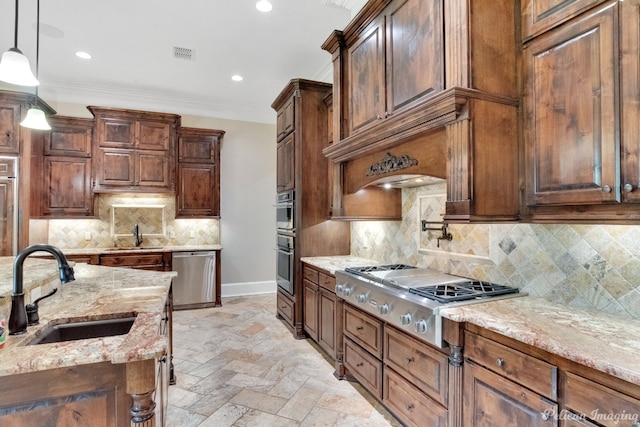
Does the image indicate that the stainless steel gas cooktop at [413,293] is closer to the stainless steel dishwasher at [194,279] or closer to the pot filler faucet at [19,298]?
the pot filler faucet at [19,298]

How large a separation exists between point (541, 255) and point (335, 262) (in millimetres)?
1853

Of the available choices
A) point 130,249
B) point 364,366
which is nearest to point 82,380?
point 364,366

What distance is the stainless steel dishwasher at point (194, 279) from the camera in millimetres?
4727

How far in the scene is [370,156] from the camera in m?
2.62

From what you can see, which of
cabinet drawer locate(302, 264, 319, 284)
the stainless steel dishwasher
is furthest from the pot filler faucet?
the stainless steel dishwasher

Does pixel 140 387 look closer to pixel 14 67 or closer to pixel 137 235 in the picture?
pixel 14 67

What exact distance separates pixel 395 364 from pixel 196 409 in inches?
58.7

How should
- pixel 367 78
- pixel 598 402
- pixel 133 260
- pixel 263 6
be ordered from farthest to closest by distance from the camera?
pixel 133 260
pixel 263 6
pixel 367 78
pixel 598 402

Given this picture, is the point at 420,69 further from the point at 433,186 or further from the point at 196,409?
the point at 196,409

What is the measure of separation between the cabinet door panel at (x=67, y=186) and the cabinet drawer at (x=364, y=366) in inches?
163

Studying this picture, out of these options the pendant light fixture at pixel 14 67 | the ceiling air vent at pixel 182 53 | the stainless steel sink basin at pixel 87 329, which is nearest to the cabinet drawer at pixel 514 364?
the stainless steel sink basin at pixel 87 329

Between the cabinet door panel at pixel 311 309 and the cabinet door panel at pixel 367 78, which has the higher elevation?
the cabinet door panel at pixel 367 78

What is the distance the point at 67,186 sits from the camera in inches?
178

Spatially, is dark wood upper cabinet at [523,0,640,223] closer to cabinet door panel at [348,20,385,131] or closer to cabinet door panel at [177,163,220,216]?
cabinet door panel at [348,20,385,131]
